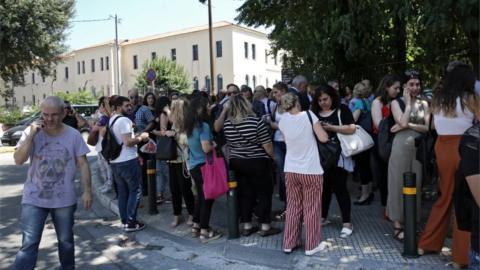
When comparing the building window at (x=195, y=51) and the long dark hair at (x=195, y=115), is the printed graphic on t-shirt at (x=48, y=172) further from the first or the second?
the building window at (x=195, y=51)

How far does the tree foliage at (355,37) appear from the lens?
8.43 meters

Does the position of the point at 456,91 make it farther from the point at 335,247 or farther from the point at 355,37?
the point at 355,37

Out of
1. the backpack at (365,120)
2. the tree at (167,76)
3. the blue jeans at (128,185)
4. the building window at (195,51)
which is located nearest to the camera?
the blue jeans at (128,185)

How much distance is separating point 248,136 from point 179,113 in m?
1.00

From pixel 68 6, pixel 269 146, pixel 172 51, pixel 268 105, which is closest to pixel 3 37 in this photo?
pixel 68 6

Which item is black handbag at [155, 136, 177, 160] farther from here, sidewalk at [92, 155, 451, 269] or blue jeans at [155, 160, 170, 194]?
blue jeans at [155, 160, 170, 194]

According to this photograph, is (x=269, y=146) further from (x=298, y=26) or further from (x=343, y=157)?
(x=298, y=26)

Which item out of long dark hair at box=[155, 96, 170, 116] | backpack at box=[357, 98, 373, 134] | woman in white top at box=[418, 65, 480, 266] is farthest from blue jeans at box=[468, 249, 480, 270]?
long dark hair at box=[155, 96, 170, 116]

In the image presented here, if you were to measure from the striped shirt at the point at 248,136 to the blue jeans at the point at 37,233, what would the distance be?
6.80 feet

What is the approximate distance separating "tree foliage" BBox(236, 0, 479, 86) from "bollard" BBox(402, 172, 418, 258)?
267cm

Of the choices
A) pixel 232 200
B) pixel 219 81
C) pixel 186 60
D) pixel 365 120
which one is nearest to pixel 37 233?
pixel 232 200

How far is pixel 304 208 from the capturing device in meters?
5.28

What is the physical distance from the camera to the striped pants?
5.21m

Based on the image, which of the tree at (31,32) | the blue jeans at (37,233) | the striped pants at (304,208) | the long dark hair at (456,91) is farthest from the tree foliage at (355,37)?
the tree at (31,32)
